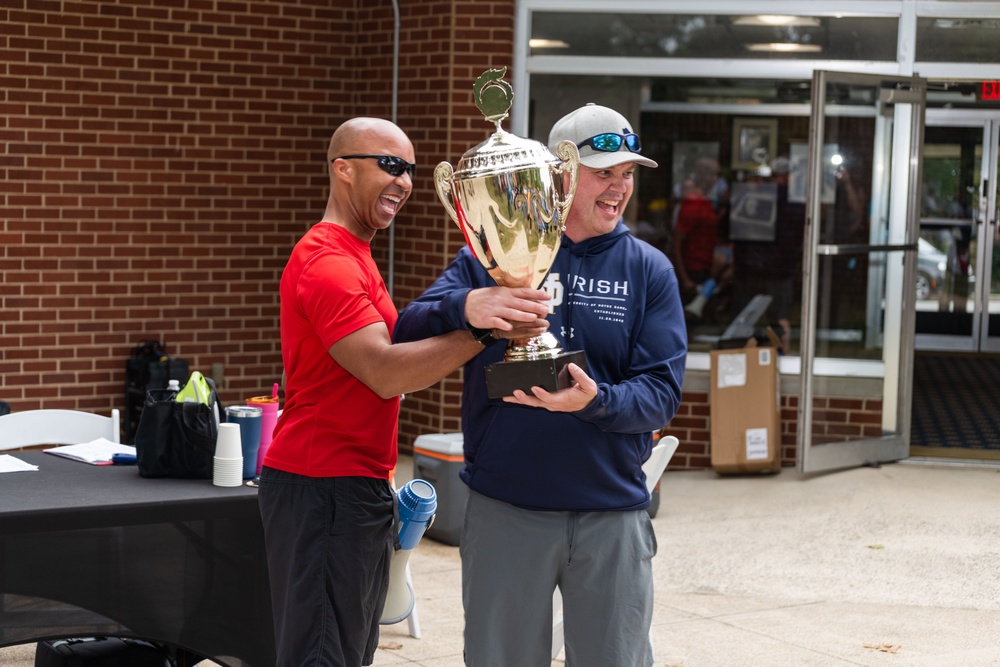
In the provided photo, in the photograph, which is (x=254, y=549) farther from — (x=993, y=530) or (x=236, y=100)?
(x=236, y=100)

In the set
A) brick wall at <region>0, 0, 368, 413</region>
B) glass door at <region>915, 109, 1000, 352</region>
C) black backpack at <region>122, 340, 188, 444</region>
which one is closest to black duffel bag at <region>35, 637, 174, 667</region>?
black backpack at <region>122, 340, 188, 444</region>

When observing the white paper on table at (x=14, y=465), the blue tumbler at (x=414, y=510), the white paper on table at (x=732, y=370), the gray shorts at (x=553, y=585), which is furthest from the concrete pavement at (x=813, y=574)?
the gray shorts at (x=553, y=585)

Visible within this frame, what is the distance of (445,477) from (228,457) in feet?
7.83

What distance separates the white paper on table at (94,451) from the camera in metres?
3.91

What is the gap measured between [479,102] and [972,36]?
5595 millimetres

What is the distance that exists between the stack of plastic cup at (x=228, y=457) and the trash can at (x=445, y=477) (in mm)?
2297

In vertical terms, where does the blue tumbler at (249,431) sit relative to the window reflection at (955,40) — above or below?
below

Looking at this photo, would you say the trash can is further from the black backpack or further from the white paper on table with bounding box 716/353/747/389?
the white paper on table with bounding box 716/353/747/389

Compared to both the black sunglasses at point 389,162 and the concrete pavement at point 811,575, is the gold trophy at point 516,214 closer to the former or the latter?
the black sunglasses at point 389,162

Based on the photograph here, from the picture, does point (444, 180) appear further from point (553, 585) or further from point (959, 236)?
point (959, 236)

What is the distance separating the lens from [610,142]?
2629mm

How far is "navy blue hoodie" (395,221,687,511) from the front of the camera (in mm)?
2596

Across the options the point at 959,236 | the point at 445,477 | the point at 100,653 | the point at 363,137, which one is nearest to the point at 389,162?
the point at 363,137

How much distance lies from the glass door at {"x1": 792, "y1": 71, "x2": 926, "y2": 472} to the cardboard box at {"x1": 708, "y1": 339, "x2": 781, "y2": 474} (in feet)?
0.81
